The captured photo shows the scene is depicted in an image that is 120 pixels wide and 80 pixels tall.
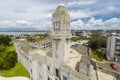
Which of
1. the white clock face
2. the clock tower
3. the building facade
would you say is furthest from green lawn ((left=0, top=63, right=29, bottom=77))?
the white clock face

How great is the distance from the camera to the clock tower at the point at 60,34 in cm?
2194

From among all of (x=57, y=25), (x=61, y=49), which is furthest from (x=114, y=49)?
(x=57, y=25)

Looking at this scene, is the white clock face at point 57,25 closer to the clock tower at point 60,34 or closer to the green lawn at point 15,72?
the clock tower at point 60,34

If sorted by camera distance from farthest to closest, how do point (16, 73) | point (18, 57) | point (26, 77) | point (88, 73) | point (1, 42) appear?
point (1, 42) < point (18, 57) < point (16, 73) < point (26, 77) < point (88, 73)

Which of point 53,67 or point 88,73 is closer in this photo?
point 88,73

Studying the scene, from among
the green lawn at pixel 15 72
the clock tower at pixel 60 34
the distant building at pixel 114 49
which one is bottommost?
the green lawn at pixel 15 72

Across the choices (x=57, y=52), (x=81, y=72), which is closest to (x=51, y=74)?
(x=57, y=52)

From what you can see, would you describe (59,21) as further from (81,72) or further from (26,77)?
(26,77)

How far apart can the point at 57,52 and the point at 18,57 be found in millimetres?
37149

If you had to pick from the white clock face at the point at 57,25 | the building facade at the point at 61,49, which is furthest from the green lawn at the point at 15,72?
the white clock face at the point at 57,25

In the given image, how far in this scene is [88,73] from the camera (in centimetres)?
1684

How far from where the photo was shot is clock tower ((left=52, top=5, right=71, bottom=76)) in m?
21.9

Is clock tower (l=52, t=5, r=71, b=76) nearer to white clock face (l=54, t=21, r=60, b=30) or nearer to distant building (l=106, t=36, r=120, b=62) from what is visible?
white clock face (l=54, t=21, r=60, b=30)

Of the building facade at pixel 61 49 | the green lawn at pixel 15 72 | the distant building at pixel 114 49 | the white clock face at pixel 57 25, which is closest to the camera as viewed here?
the building facade at pixel 61 49
